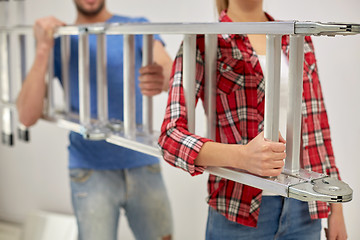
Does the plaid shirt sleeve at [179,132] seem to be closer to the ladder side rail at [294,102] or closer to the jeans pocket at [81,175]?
the ladder side rail at [294,102]

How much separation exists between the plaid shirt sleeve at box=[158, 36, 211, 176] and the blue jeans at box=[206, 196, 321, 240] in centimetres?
19

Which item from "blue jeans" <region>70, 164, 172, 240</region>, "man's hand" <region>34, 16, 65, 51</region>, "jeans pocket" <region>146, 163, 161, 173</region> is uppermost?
"man's hand" <region>34, 16, 65, 51</region>

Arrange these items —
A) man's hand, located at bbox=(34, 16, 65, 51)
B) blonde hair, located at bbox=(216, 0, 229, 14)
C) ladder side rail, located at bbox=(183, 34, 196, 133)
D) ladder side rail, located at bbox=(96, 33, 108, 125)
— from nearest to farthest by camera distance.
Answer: ladder side rail, located at bbox=(183, 34, 196, 133)
blonde hair, located at bbox=(216, 0, 229, 14)
ladder side rail, located at bbox=(96, 33, 108, 125)
man's hand, located at bbox=(34, 16, 65, 51)

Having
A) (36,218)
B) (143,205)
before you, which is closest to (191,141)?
(143,205)

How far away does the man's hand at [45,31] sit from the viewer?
4.70 ft

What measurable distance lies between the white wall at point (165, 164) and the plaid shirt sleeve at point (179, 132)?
0.81 ft

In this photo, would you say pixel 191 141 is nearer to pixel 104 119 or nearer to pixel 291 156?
pixel 291 156

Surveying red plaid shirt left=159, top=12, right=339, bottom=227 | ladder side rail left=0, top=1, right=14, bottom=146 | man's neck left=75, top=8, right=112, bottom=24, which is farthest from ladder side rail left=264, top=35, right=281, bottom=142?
ladder side rail left=0, top=1, right=14, bottom=146

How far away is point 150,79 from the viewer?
4.00ft

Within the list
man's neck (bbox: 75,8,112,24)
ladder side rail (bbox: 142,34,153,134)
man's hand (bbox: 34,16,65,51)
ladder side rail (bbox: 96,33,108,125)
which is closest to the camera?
ladder side rail (bbox: 142,34,153,134)

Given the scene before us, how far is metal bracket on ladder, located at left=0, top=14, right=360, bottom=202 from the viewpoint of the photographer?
2.64 feet

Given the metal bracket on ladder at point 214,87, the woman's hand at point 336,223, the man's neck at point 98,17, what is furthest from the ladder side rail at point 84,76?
the woman's hand at point 336,223

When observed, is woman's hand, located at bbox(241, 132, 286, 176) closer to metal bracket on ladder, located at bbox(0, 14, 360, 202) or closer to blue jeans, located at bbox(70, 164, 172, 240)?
metal bracket on ladder, located at bbox(0, 14, 360, 202)

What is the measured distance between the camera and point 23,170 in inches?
88.1
